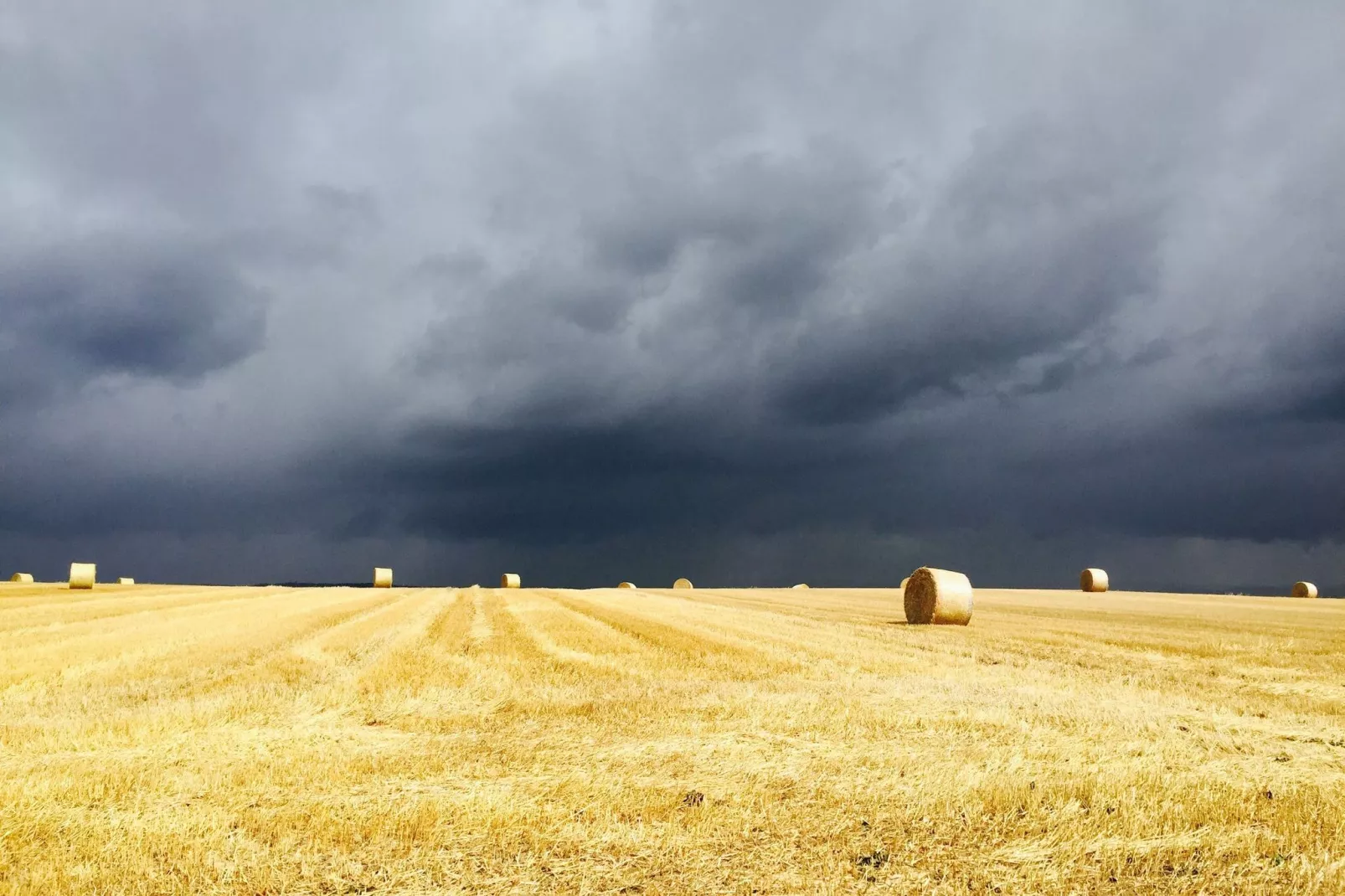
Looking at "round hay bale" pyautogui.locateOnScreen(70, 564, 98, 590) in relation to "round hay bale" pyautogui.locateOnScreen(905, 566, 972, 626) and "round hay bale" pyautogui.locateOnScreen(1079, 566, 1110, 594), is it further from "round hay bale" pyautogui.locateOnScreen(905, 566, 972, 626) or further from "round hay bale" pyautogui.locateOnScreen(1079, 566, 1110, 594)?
"round hay bale" pyautogui.locateOnScreen(1079, 566, 1110, 594)

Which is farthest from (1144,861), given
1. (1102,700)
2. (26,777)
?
(26,777)

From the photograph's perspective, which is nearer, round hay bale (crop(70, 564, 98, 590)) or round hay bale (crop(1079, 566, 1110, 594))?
round hay bale (crop(70, 564, 98, 590))

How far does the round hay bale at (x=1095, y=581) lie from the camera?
174 feet

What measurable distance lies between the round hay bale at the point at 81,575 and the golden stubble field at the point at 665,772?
3510cm

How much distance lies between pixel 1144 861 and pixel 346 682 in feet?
33.4

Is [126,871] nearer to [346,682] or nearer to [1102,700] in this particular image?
[346,682]

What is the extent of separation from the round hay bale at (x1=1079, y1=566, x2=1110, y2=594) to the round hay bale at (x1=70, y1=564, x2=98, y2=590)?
201ft

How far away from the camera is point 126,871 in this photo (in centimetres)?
487

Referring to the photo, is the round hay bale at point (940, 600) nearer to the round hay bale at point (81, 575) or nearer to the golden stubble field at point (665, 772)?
the golden stubble field at point (665, 772)

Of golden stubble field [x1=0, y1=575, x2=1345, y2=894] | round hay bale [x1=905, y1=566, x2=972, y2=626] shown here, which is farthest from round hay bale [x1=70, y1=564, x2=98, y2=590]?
round hay bale [x1=905, y1=566, x2=972, y2=626]

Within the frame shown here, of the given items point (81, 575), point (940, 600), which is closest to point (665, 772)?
point (940, 600)

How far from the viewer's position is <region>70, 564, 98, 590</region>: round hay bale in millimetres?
43562

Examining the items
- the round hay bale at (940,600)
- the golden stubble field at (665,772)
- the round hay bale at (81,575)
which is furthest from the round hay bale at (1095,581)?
the round hay bale at (81,575)

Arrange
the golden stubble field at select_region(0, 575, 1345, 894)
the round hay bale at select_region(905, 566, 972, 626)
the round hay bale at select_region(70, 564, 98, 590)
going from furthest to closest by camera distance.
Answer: the round hay bale at select_region(70, 564, 98, 590) < the round hay bale at select_region(905, 566, 972, 626) < the golden stubble field at select_region(0, 575, 1345, 894)
